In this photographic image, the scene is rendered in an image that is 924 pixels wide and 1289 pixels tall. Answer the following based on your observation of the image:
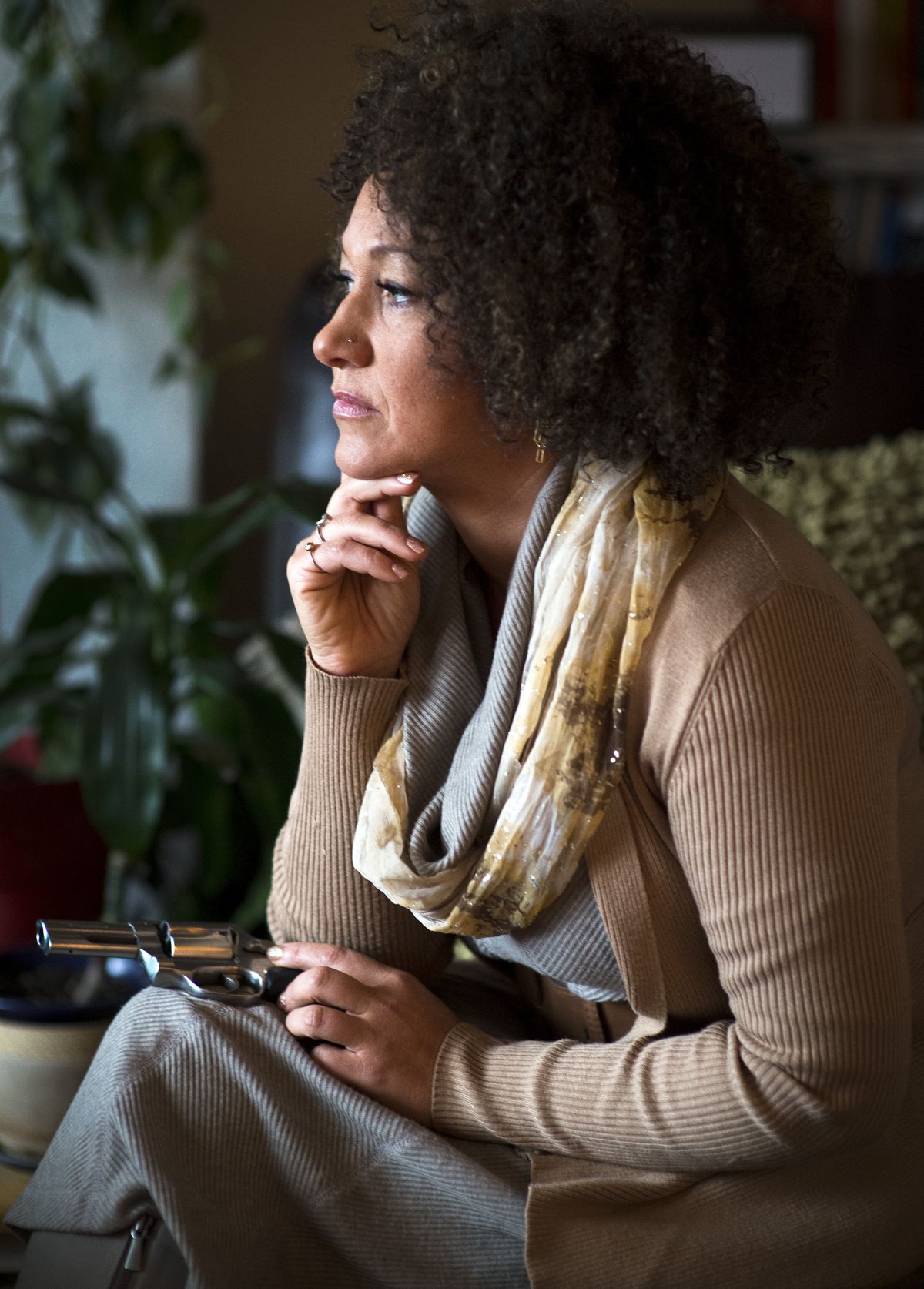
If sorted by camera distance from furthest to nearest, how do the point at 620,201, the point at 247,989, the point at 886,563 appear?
the point at 886,563 < the point at 247,989 < the point at 620,201

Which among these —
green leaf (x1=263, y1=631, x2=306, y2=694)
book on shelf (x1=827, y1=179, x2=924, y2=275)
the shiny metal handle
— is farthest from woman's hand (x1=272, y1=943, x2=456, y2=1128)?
book on shelf (x1=827, y1=179, x2=924, y2=275)

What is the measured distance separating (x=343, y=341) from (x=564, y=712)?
0.32m

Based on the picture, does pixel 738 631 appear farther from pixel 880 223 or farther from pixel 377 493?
pixel 880 223

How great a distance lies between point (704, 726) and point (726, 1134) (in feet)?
0.94

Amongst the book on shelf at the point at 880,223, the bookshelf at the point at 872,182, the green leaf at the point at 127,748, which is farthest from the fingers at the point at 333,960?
the book on shelf at the point at 880,223

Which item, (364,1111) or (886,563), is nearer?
(364,1111)

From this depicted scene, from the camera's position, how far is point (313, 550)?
3.43ft

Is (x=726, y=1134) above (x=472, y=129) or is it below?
below

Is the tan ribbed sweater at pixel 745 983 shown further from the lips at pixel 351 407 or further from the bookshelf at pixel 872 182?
the bookshelf at pixel 872 182

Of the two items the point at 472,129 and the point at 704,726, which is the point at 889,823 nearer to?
the point at 704,726

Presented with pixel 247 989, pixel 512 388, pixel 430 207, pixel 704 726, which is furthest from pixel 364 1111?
pixel 430 207

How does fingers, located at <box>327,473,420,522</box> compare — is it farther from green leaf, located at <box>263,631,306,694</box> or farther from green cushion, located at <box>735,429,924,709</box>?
green leaf, located at <box>263,631,306,694</box>

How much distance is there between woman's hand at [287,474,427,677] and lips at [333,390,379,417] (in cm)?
5

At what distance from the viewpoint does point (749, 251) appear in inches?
34.5
